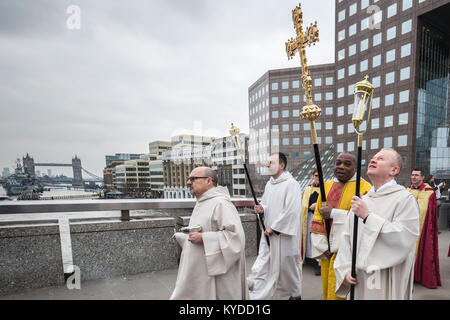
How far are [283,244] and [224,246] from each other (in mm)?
1424

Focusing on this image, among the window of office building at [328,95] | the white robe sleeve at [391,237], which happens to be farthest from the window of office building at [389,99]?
the white robe sleeve at [391,237]

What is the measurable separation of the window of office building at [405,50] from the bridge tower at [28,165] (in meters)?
45.9

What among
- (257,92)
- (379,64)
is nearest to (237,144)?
(379,64)

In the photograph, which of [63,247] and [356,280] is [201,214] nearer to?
[356,280]

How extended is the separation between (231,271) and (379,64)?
46580 mm

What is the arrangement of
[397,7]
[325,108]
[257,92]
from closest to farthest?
1. [397,7]
2. [325,108]
3. [257,92]

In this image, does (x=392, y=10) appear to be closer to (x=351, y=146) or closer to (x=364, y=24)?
(x=364, y=24)

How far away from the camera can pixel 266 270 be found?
143 inches

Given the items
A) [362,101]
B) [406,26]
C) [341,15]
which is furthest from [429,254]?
[341,15]

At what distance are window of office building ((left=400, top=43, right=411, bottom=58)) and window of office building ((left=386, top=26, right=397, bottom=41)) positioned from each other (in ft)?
7.93

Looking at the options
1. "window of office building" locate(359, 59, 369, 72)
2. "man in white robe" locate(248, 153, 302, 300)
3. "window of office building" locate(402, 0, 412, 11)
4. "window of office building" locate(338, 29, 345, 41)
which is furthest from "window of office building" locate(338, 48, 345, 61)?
"man in white robe" locate(248, 153, 302, 300)

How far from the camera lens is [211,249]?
2316 millimetres

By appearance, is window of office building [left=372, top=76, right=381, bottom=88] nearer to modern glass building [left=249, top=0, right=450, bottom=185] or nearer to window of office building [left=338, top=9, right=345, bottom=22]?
modern glass building [left=249, top=0, right=450, bottom=185]

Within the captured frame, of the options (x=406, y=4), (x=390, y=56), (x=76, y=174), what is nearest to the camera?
(x=76, y=174)
